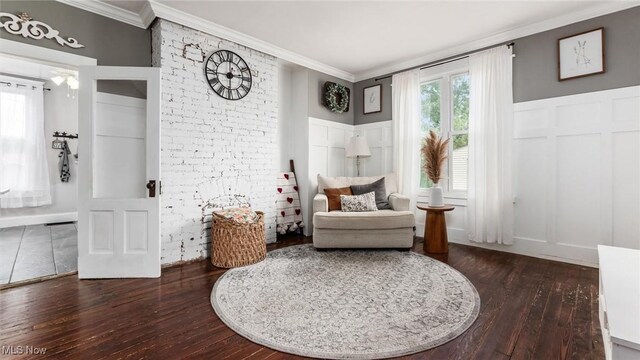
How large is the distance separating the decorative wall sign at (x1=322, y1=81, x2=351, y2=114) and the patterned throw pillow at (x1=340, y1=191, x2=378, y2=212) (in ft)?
5.32

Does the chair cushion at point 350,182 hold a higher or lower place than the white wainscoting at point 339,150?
lower

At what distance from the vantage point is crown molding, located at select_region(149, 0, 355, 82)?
2896 mm

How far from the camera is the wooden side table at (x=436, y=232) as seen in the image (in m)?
3.47

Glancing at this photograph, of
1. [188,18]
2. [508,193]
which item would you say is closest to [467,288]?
[508,193]

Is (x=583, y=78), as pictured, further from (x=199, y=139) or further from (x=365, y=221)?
(x=199, y=139)

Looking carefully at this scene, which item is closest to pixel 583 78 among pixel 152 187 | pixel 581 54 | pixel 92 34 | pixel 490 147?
pixel 581 54

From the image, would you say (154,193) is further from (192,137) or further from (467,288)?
(467,288)

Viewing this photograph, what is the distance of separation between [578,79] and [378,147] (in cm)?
248

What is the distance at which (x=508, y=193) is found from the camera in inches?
132

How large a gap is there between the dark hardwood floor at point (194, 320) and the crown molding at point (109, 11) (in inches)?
98.9

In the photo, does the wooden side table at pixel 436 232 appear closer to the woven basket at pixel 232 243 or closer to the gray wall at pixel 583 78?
the gray wall at pixel 583 78

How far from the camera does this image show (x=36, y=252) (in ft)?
11.0

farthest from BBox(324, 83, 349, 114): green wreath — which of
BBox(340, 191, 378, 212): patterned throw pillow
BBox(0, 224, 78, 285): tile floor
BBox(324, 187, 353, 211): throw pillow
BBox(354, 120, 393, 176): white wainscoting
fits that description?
BBox(0, 224, 78, 285): tile floor

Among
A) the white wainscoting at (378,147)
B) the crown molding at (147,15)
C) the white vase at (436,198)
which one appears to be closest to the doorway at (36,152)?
the crown molding at (147,15)
